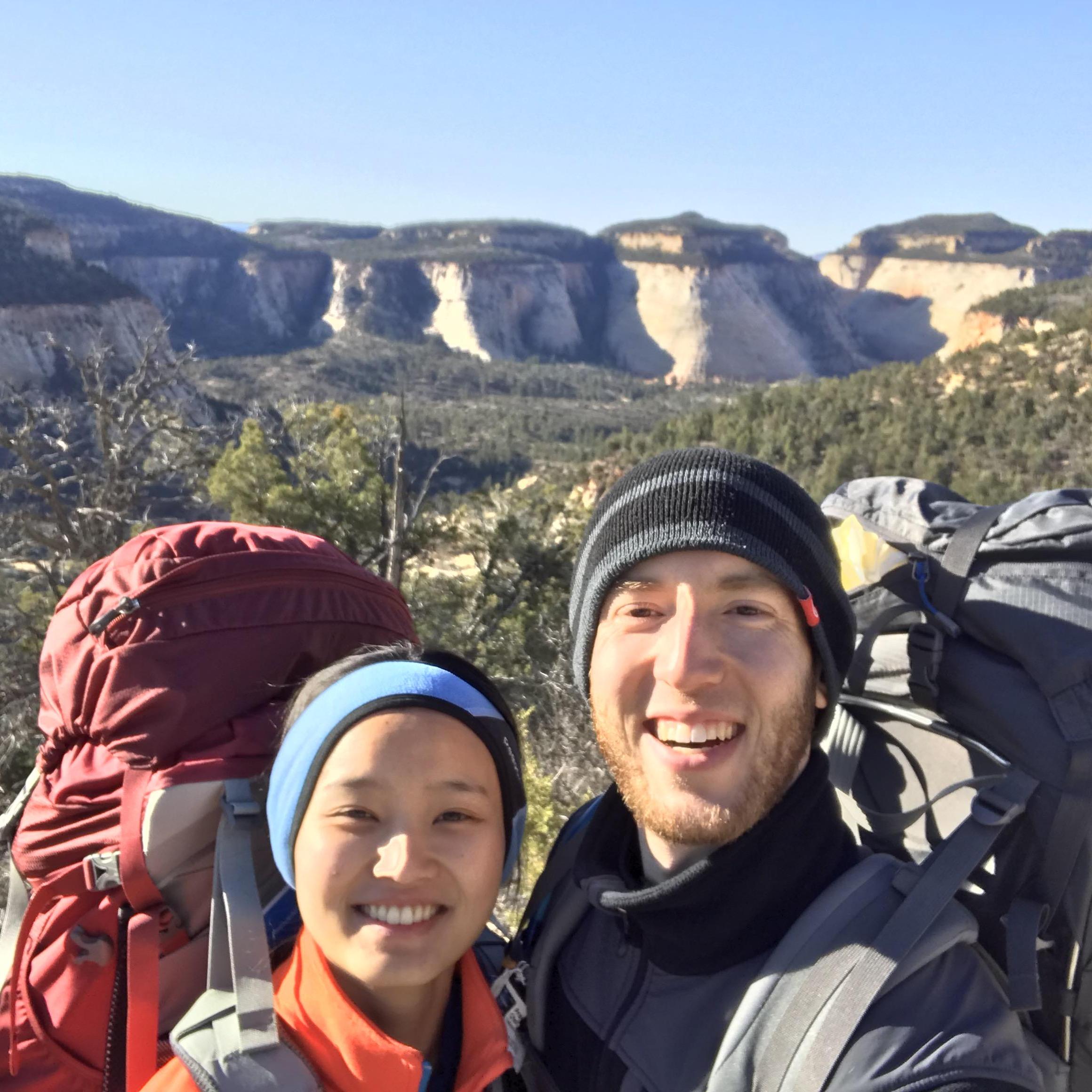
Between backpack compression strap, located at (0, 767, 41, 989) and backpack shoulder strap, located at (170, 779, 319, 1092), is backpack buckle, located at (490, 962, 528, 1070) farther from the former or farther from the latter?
backpack compression strap, located at (0, 767, 41, 989)

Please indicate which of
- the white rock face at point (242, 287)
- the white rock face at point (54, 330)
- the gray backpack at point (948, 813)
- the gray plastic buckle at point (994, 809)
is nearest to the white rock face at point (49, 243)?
the white rock face at point (54, 330)

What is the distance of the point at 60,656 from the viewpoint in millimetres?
1718

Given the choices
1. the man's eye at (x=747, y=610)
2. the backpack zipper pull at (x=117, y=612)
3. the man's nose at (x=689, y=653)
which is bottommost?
the backpack zipper pull at (x=117, y=612)

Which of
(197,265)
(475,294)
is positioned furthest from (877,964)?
(197,265)

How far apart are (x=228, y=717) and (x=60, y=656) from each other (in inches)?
14.9

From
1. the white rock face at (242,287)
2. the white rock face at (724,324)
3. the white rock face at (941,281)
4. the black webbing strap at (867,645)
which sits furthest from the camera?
the white rock face at (941,281)

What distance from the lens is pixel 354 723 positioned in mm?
1396

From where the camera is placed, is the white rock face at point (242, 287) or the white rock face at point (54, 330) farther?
the white rock face at point (242, 287)

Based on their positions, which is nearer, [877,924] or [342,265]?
[877,924]

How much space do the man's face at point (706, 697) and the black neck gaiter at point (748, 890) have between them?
0.12 feet

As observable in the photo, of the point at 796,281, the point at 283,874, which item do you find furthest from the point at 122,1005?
the point at 796,281

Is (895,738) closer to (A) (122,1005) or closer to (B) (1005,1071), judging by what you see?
(B) (1005,1071)

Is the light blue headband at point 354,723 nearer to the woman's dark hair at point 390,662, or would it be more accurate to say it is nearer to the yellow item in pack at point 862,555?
the woman's dark hair at point 390,662

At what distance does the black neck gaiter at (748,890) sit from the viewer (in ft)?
4.34
